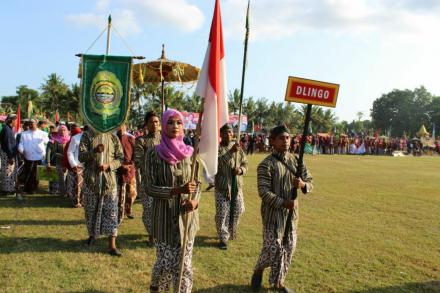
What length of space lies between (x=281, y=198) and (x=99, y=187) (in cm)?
283

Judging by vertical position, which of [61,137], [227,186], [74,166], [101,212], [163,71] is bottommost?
[101,212]

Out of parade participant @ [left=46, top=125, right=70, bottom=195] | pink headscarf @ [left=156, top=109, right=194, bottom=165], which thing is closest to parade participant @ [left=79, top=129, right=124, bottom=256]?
pink headscarf @ [left=156, top=109, right=194, bottom=165]

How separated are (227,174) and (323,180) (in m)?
10.2

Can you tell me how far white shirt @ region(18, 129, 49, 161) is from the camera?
Result: 33.8 ft

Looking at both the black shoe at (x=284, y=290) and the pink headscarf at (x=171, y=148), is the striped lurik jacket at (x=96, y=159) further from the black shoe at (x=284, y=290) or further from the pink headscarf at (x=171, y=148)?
the black shoe at (x=284, y=290)

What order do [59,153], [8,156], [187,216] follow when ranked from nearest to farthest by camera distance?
[187,216], [8,156], [59,153]

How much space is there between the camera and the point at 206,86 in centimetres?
397

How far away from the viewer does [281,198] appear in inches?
174

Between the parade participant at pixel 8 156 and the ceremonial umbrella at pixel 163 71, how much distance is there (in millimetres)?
3815

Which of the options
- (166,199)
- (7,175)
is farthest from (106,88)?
(7,175)

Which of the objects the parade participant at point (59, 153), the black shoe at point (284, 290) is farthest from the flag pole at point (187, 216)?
the parade participant at point (59, 153)

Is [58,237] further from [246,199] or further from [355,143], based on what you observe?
[355,143]

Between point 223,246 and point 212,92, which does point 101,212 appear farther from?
point 212,92

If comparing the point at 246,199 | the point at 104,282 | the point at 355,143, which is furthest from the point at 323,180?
the point at 355,143
